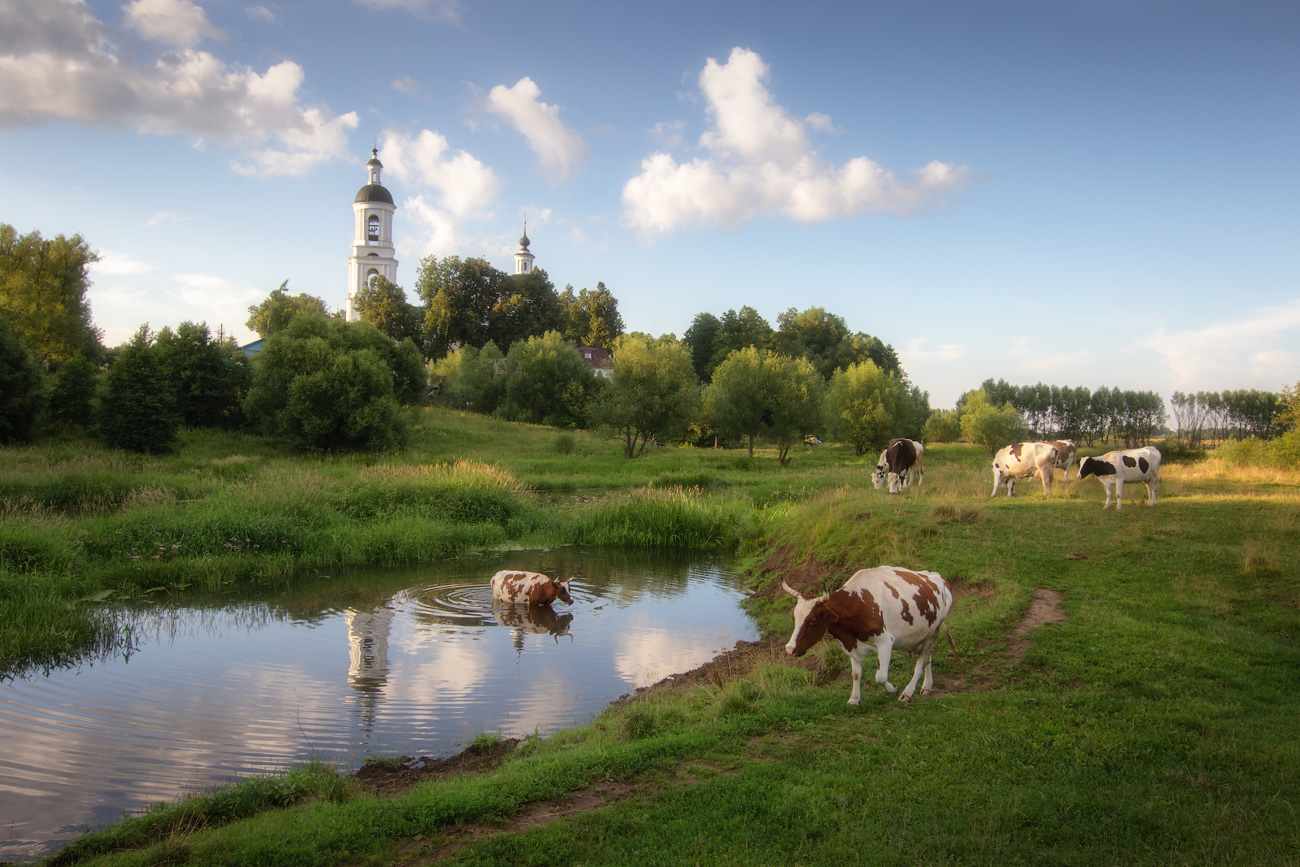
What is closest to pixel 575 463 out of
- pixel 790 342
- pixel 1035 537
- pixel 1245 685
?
pixel 1035 537

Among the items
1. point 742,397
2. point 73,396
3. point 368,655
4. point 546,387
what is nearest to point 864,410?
point 742,397

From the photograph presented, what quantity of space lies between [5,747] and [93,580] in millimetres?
8274

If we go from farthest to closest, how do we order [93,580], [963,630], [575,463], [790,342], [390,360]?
[790,342], [390,360], [575,463], [93,580], [963,630]

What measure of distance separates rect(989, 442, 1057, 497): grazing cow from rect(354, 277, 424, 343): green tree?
220 feet

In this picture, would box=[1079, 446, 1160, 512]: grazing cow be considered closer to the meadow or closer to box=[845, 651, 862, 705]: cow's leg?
the meadow

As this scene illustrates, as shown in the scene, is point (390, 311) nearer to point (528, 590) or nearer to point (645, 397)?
point (645, 397)

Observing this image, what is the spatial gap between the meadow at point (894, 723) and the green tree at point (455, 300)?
6329cm

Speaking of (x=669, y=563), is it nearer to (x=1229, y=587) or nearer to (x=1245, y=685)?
(x=1229, y=587)

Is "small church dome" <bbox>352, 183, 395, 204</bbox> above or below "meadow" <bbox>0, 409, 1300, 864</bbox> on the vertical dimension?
above

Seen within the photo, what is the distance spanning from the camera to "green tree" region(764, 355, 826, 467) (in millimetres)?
54969

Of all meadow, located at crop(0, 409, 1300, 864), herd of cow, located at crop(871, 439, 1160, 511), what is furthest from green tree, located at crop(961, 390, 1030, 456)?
meadow, located at crop(0, 409, 1300, 864)

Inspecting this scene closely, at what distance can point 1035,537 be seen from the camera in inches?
560

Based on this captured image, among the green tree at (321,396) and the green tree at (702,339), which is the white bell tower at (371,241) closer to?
the green tree at (702,339)

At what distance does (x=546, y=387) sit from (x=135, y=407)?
36315 millimetres
